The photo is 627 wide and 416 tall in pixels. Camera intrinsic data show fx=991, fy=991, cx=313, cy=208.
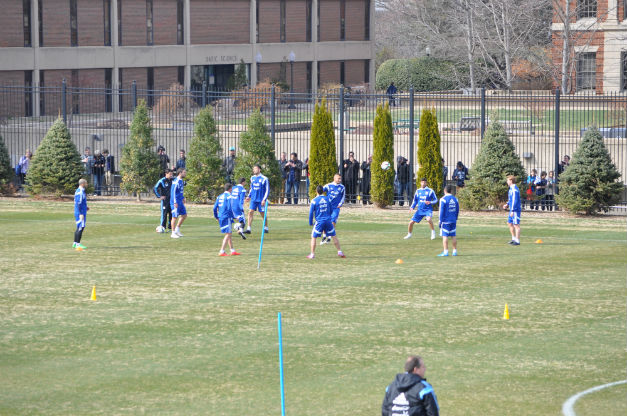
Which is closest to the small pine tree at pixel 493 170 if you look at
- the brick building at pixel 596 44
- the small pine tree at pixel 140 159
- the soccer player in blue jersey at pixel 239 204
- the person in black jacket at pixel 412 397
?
the soccer player in blue jersey at pixel 239 204

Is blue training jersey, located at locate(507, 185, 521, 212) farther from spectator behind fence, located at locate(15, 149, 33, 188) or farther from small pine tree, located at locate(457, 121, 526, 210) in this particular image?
spectator behind fence, located at locate(15, 149, 33, 188)

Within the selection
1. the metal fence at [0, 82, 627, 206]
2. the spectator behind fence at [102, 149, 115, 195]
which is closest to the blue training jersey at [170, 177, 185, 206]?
→ the metal fence at [0, 82, 627, 206]

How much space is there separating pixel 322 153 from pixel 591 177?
815 cm

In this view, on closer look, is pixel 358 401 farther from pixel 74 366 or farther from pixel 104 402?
pixel 74 366

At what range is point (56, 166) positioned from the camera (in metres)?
31.8

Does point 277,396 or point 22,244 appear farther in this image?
point 22,244

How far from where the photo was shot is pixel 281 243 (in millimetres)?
23344

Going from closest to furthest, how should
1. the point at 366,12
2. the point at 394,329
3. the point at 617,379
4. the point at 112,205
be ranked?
the point at 617,379 < the point at 394,329 < the point at 112,205 < the point at 366,12

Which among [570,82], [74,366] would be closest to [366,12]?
[570,82]

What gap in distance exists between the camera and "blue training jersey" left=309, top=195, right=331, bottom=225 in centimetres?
2070

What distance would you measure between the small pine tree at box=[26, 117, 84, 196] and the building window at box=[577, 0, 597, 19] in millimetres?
27117

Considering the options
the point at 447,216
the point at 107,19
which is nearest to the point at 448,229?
the point at 447,216

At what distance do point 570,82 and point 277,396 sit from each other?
36576 millimetres

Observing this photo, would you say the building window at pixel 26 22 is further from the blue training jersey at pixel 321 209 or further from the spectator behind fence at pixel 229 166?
the blue training jersey at pixel 321 209
